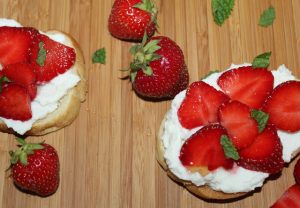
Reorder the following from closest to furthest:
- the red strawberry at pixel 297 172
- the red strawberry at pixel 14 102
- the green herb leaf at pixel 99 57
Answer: the red strawberry at pixel 14 102 < the red strawberry at pixel 297 172 < the green herb leaf at pixel 99 57

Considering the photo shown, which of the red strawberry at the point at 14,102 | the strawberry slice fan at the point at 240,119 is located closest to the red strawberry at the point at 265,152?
the strawberry slice fan at the point at 240,119

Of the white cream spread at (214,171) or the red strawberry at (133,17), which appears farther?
the red strawberry at (133,17)

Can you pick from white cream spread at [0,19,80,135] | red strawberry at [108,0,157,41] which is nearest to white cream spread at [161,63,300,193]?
red strawberry at [108,0,157,41]

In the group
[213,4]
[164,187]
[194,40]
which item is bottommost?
[164,187]

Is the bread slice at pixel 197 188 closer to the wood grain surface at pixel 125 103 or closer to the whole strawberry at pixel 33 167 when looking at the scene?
the wood grain surface at pixel 125 103

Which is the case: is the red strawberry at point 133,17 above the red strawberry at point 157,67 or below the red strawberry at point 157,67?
above

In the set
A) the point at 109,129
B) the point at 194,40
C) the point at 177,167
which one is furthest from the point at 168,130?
the point at 194,40

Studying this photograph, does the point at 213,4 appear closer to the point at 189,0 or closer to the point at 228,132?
the point at 189,0
